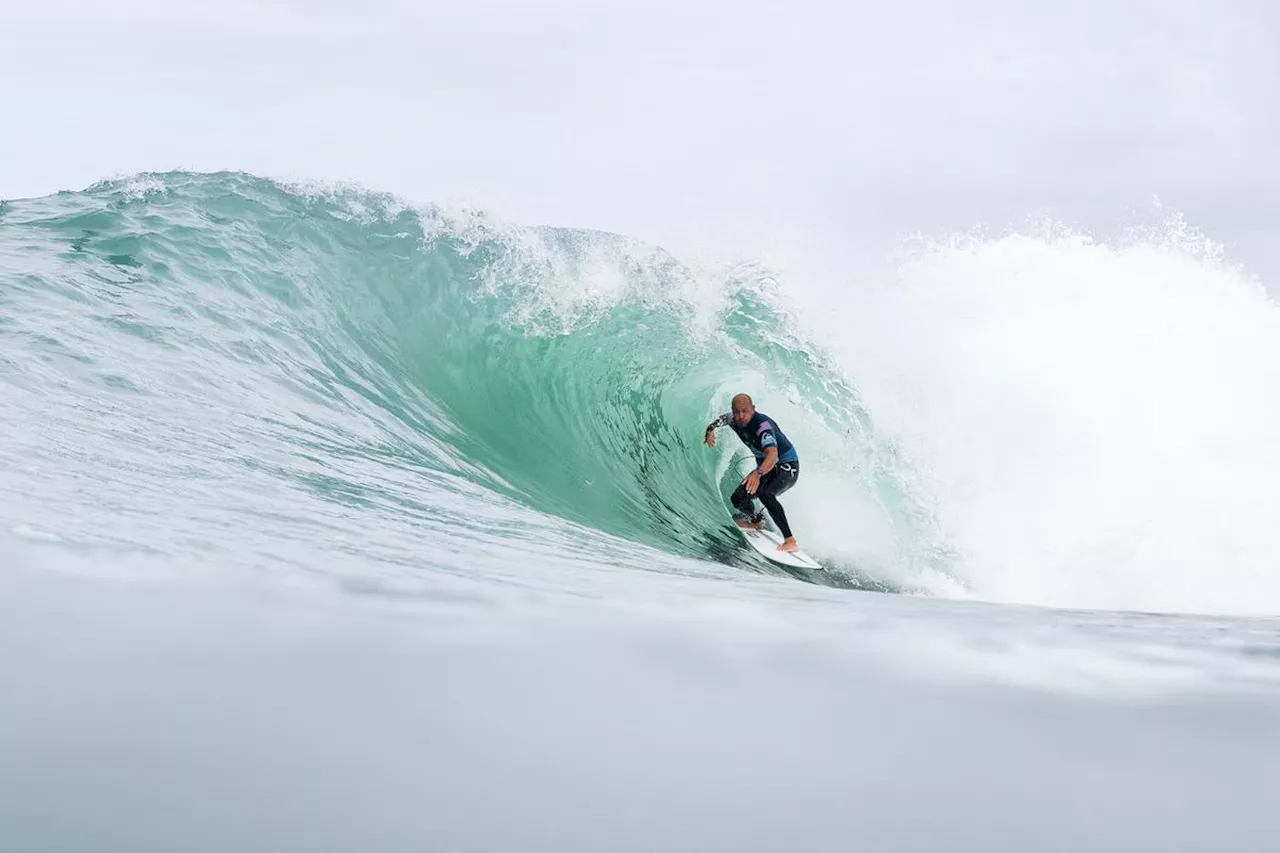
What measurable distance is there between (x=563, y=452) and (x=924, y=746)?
7149 mm

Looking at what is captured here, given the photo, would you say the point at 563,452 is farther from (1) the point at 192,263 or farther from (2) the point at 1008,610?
(2) the point at 1008,610

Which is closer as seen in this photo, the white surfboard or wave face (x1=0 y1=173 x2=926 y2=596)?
wave face (x1=0 y1=173 x2=926 y2=596)

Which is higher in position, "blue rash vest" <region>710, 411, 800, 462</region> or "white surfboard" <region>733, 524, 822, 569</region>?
"blue rash vest" <region>710, 411, 800, 462</region>

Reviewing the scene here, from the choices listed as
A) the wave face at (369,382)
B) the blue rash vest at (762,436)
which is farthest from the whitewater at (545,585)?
the blue rash vest at (762,436)

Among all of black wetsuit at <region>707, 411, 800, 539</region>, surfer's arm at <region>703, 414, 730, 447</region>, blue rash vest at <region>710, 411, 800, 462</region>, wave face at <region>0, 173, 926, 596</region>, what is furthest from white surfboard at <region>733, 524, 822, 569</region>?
surfer's arm at <region>703, 414, 730, 447</region>

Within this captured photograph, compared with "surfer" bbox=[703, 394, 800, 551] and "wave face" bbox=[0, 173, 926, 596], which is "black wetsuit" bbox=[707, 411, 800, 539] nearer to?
"surfer" bbox=[703, 394, 800, 551]

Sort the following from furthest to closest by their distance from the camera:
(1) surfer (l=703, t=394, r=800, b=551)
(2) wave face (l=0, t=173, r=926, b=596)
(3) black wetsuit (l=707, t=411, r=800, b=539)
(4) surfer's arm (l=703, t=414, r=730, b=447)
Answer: (4) surfer's arm (l=703, t=414, r=730, b=447) < (3) black wetsuit (l=707, t=411, r=800, b=539) < (1) surfer (l=703, t=394, r=800, b=551) < (2) wave face (l=0, t=173, r=926, b=596)

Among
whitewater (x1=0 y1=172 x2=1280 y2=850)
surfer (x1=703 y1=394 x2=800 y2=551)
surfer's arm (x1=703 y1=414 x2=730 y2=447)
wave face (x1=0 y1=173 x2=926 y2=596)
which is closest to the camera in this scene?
whitewater (x1=0 y1=172 x2=1280 y2=850)

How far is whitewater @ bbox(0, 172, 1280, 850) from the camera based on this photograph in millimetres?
2074

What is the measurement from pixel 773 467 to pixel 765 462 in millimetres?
150

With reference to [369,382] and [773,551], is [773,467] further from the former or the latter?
[369,382]

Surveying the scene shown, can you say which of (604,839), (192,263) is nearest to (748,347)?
(192,263)

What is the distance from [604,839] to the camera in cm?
196

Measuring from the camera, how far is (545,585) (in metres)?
3.98
